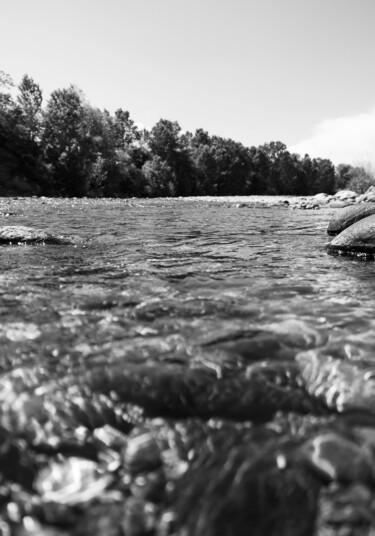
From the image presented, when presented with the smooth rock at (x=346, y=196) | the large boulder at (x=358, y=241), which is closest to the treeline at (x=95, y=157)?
the smooth rock at (x=346, y=196)

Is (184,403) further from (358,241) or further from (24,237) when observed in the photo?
(24,237)

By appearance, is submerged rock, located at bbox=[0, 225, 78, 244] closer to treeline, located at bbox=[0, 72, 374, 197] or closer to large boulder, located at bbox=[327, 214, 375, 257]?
large boulder, located at bbox=[327, 214, 375, 257]

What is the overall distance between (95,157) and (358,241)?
53.8 metres

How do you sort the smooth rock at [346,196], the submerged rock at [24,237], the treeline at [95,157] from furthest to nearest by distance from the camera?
the treeline at [95,157]
the smooth rock at [346,196]
the submerged rock at [24,237]

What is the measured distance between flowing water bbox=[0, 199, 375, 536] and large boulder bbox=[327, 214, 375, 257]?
3.57m

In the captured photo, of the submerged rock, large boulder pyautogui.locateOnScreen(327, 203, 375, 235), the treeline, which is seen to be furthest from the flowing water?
the treeline

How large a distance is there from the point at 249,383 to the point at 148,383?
748 mm

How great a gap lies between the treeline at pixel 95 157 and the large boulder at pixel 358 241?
139ft

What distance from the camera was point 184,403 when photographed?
237cm

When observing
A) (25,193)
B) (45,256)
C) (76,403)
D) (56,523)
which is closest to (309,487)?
(56,523)

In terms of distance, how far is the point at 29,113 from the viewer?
183 feet

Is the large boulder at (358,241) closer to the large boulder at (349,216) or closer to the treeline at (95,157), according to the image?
the large boulder at (349,216)

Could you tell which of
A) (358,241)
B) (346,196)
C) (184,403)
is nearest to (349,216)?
(358,241)

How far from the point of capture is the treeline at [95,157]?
→ 156 feet
